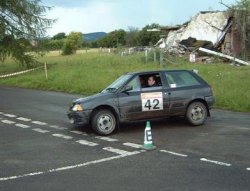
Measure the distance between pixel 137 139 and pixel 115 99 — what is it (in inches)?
60.3

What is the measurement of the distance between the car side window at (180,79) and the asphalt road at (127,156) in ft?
3.83

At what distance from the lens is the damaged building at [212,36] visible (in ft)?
132

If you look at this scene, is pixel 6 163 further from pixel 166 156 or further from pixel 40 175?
pixel 166 156

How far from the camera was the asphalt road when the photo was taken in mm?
7989

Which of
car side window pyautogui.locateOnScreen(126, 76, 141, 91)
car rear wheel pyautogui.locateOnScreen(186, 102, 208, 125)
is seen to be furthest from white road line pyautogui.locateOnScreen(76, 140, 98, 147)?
car rear wheel pyautogui.locateOnScreen(186, 102, 208, 125)

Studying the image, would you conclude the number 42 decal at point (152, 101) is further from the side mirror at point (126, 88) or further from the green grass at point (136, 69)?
the green grass at point (136, 69)

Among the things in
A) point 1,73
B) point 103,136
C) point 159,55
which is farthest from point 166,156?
point 1,73

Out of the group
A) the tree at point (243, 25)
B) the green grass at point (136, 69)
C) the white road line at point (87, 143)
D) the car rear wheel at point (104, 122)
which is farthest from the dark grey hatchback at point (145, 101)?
the tree at point (243, 25)

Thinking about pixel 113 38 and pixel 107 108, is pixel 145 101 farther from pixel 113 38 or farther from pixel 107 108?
pixel 113 38

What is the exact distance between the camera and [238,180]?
7.99 metres

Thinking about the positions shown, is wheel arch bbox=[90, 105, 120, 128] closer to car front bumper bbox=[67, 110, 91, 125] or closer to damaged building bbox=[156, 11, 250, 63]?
car front bumper bbox=[67, 110, 91, 125]

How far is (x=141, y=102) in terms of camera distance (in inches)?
522

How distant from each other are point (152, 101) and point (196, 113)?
1.43 metres

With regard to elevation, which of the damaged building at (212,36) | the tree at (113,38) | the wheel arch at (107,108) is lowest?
the wheel arch at (107,108)
